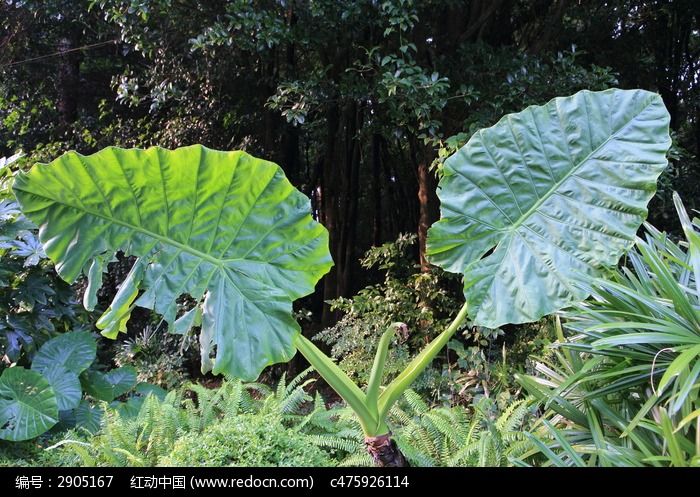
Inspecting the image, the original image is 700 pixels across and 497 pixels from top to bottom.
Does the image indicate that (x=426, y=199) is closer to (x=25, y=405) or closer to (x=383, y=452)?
(x=383, y=452)

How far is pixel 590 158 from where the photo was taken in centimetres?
188

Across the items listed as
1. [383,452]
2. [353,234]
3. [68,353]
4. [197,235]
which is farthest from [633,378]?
[353,234]

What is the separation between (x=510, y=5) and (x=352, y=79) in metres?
1.66

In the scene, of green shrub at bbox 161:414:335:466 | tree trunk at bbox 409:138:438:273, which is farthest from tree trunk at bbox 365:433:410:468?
tree trunk at bbox 409:138:438:273

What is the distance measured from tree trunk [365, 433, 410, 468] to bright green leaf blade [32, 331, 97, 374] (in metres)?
1.93

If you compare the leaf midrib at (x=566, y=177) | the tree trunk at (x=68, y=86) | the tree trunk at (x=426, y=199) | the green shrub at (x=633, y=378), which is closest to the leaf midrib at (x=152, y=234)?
the leaf midrib at (x=566, y=177)

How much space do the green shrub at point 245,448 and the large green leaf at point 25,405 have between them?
1090 mm

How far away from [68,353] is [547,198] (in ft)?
8.68

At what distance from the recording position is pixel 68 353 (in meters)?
2.98

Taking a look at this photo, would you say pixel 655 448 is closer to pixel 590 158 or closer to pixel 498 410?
pixel 590 158

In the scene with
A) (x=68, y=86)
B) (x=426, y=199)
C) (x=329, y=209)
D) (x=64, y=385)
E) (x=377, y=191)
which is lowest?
(x=64, y=385)

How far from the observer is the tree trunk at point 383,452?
1760 mm
